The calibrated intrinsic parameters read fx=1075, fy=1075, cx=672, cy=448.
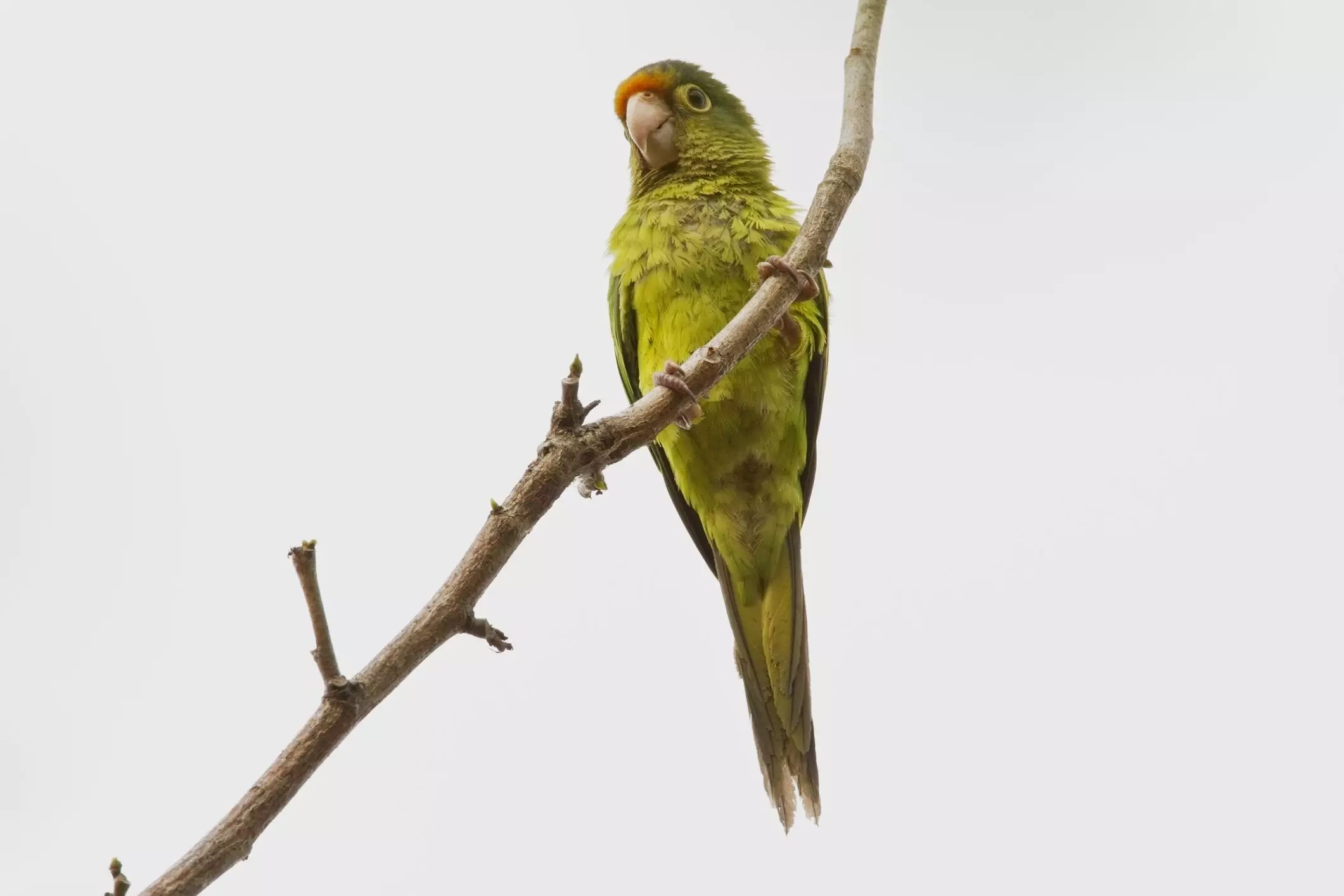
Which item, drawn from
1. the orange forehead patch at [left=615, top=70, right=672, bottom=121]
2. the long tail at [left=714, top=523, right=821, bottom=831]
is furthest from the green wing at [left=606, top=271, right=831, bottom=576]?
the orange forehead patch at [left=615, top=70, right=672, bottom=121]

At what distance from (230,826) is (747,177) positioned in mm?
2822

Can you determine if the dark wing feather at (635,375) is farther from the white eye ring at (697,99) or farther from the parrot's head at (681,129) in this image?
the white eye ring at (697,99)

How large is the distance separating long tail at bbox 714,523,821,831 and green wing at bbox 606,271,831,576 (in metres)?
0.16

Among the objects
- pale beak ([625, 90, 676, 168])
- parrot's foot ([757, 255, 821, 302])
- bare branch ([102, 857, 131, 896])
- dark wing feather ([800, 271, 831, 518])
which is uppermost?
pale beak ([625, 90, 676, 168])

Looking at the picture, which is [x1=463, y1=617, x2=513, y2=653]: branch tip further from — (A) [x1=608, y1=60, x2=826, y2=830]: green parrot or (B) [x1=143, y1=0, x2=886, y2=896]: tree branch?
(A) [x1=608, y1=60, x2=826, y2=830]: green parrot

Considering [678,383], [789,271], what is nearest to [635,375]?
[789,271]

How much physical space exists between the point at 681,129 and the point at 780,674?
190 centimetres

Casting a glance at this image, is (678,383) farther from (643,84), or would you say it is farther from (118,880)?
(643,84)

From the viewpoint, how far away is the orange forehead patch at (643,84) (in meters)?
3.80

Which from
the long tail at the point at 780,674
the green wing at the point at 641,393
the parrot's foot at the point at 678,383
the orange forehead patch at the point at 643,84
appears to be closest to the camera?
the parrot's foot at the point at 678,383

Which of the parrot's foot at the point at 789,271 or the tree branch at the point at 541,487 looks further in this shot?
the parrot's foot at the point at 789,271

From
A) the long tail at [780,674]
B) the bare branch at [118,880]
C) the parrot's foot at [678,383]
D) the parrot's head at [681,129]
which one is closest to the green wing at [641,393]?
the long tail at [780,674]

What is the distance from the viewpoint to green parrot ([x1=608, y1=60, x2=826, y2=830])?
342 centimetres

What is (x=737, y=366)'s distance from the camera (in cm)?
336
